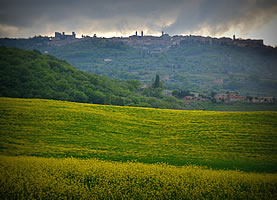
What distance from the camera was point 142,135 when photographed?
27547 mm

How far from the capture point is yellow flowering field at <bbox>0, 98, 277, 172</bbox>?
2106 cm

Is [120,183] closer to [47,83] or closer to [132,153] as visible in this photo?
[132,153]

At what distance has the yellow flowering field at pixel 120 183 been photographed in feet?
44.8

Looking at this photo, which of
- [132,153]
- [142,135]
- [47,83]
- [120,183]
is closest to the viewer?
[120,183]

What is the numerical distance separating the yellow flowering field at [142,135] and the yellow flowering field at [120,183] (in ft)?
12.9

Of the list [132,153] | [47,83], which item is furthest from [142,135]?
[47,83]

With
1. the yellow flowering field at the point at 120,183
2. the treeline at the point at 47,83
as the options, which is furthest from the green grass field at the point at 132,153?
the treeline at the point at 47,83

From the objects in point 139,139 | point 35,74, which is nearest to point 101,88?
point 35,74

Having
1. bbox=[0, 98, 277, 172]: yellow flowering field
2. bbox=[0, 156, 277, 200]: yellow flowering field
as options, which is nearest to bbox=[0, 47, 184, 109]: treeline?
bbox=[0, 98, 277, 172]: yellow flowering field

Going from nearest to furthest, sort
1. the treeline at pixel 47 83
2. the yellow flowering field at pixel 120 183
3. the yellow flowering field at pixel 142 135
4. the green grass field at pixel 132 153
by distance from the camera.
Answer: the yellow flowering field at pixel 120 183 < the green grass field at pixel 132 153 < the yellow flowering field at pixel 142 135 < the treeline at pixel 47 83

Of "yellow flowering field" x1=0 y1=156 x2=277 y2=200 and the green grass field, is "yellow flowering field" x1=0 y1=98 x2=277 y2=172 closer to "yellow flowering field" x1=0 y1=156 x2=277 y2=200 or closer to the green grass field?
the green grass field

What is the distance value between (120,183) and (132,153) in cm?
764

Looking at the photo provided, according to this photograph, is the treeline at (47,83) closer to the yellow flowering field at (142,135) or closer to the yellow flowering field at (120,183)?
the yellow flowering field at (142,135)

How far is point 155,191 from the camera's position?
1412cm
